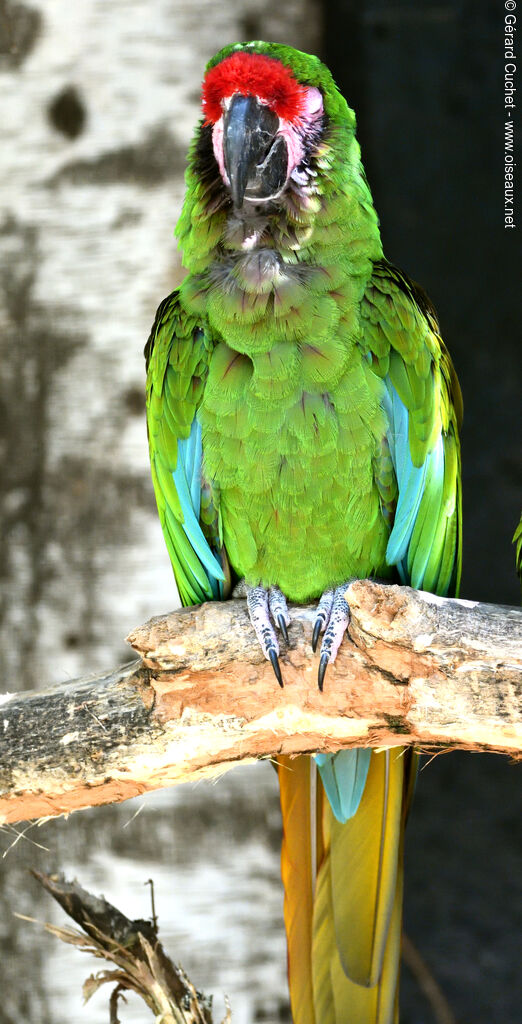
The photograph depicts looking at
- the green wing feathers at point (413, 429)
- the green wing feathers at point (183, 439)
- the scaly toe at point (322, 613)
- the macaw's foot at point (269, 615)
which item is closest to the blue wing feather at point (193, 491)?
the green wing feathers at point (183, 439)

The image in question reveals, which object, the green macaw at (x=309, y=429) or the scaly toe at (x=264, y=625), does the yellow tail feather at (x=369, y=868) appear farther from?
the scaly toe at (x=264, y=625)

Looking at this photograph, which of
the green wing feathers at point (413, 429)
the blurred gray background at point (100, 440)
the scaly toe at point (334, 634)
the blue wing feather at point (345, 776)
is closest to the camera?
the scaly toe at point (334, 634)

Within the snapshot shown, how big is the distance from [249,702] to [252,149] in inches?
34.1

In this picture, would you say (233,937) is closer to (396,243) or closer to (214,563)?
(214,563)

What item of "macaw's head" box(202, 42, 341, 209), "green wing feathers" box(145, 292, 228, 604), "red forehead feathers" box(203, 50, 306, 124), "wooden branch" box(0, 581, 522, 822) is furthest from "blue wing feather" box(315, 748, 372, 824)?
"red forehead feathers" box(203, 50, 306, 124)

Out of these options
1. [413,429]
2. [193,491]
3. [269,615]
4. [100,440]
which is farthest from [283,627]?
[100,440]

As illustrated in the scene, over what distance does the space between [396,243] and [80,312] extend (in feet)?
3.32

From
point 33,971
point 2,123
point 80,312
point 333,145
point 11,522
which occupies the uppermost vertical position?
point 2,123

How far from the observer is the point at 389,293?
1655 mm

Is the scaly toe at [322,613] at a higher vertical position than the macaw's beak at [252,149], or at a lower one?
lower

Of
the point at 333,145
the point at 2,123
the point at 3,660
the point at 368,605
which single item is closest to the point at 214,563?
the point at 368,605

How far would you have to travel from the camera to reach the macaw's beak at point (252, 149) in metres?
1.53

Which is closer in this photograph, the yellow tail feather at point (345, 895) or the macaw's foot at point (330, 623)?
the macaw's foot at point (330, 623)

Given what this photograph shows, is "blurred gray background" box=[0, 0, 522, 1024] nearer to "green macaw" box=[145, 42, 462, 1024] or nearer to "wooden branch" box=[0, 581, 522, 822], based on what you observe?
"green macaw" box=[145, 42, 462, 1024]
